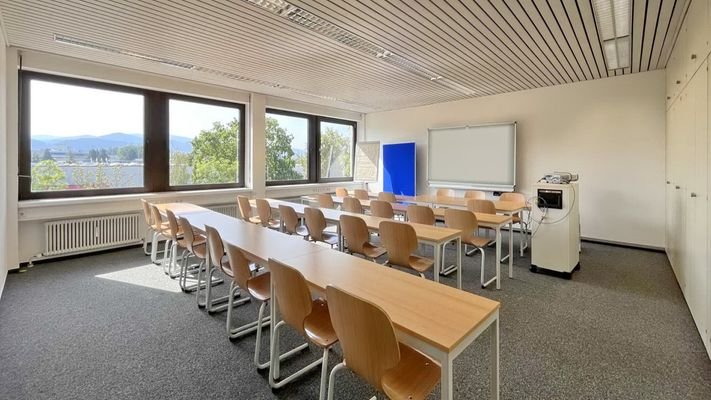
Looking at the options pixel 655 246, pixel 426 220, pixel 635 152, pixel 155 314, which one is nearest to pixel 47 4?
pixel 155 314

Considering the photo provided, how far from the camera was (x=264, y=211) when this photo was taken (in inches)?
197

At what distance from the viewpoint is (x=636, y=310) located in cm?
315

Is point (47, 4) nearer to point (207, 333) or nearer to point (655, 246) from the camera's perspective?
point (207, 333)

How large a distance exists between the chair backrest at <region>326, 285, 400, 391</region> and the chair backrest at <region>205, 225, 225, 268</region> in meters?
1.57

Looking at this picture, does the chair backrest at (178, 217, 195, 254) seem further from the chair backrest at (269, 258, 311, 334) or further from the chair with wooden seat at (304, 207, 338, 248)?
the chair backrest at (269, 258, 311, 334)

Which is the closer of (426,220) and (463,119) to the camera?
(426,220)

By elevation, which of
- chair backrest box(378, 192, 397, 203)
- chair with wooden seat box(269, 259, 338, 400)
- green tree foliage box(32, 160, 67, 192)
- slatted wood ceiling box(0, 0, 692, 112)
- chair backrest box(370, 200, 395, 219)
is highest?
slatted wood ceiling box(0, 0, 692, 112)

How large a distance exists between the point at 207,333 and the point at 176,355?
334 millimetres

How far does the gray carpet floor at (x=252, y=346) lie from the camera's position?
6.75 ft

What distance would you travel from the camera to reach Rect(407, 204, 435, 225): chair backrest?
13.7 ft

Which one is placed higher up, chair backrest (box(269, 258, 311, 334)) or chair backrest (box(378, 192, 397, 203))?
chair backrest (box(378, 192, 397, 203))

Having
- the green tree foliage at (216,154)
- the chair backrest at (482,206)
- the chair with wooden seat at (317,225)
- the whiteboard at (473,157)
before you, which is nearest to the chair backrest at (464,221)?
the chair backrest at (482,206)

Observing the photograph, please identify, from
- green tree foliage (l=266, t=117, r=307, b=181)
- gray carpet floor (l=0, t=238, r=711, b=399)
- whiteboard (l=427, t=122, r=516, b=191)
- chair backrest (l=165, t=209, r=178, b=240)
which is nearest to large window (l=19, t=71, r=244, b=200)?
green tree foliage (l=266, t=117, r=307, b=181)

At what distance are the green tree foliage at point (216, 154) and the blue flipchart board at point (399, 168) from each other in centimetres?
378
